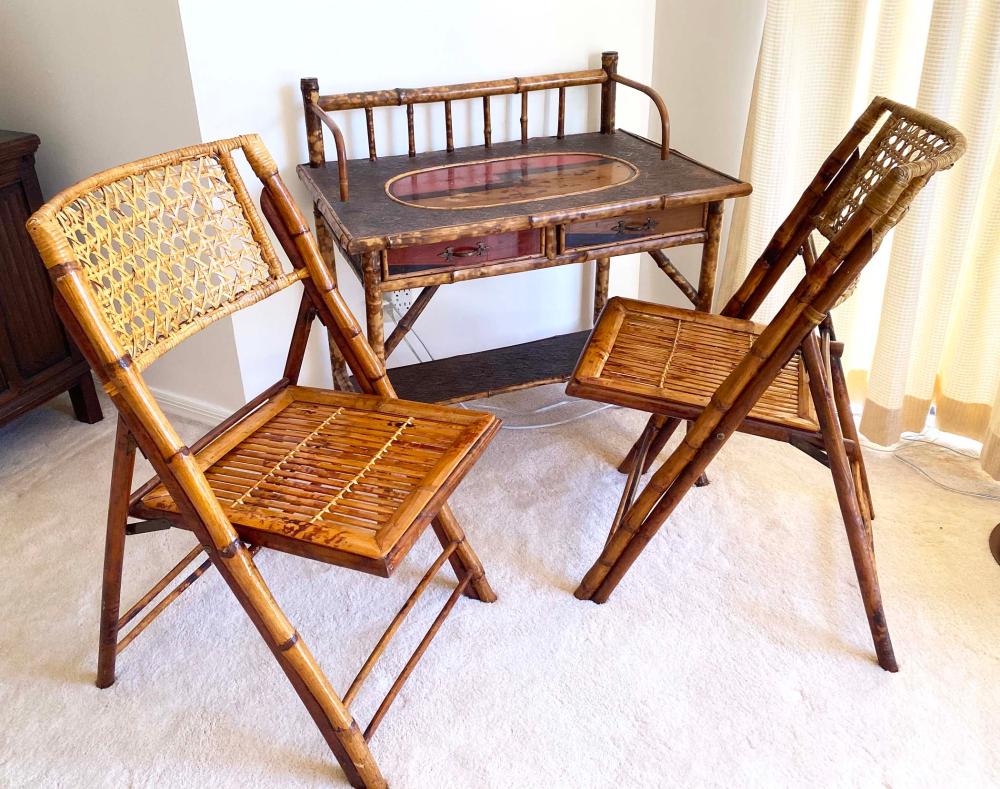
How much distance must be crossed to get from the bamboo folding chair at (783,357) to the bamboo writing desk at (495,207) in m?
0.18

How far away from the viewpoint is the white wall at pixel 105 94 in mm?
1928

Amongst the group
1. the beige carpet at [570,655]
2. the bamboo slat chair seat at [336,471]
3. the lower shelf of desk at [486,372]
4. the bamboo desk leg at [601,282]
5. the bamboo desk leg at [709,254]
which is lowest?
the beige carpet at [570,655]

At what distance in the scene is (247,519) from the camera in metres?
1.32

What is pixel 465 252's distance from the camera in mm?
1755

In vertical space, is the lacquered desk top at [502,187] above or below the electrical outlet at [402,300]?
above

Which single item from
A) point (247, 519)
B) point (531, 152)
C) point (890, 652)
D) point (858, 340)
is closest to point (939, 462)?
point (858, 340)

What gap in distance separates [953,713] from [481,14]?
1.75 metres

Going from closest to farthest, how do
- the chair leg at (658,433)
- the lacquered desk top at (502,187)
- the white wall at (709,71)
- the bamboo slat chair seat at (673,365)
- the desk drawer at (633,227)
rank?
the bamboo slat chair seat at (673,365) → the lacquered desk top at (502,187) → the desk drawer at (633,227) → the chair leg at (658,433) → the white wall at (709,71)

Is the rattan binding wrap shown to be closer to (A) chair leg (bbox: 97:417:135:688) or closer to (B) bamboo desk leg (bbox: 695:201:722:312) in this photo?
(B) bamboo desk leg (bbox: 695:201:722:312)

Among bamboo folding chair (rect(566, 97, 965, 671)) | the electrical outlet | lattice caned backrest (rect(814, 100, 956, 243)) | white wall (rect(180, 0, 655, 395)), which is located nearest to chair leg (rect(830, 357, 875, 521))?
bamboo folding chair (rect(566, 97, 965, 671))

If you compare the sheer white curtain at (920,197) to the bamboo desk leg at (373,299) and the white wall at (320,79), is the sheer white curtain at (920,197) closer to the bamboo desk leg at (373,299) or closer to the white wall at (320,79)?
the white wall at (320,79)

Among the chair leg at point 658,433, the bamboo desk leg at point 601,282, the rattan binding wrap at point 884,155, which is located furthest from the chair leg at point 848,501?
the bamboo desk leg at point 601,282

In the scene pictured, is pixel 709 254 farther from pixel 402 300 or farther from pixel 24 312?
pixel 24 312

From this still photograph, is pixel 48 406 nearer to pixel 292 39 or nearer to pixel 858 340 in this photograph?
pixel 292 39
